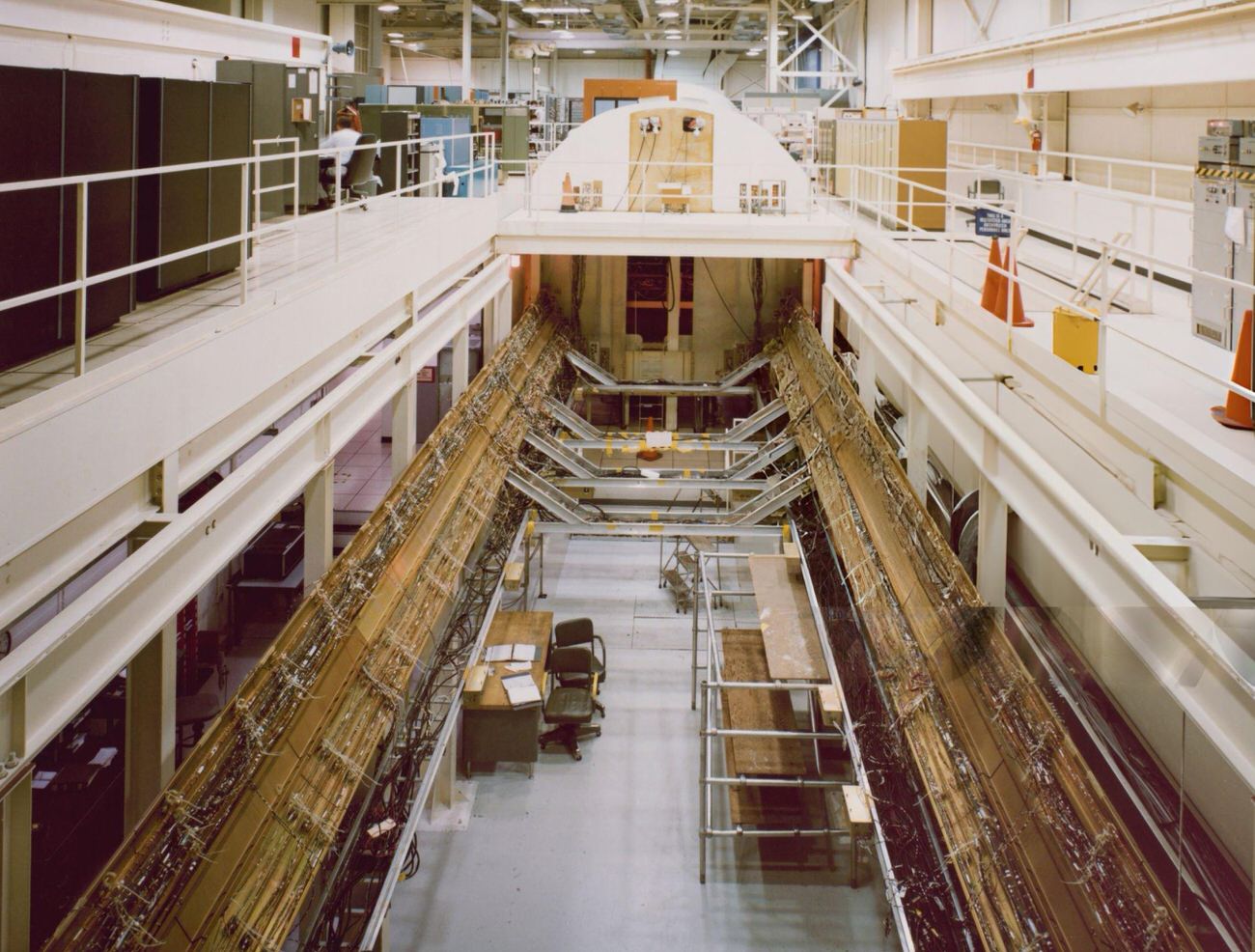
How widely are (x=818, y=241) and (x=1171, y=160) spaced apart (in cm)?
329

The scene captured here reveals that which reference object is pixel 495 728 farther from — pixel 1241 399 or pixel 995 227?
pixel 1241 399

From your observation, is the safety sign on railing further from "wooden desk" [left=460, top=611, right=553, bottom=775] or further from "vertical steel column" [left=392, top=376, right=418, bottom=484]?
"wooden desk" [left=460, top=611, right=553, bottom=775]

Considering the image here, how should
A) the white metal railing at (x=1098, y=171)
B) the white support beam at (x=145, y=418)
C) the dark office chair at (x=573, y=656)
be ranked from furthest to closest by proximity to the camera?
1. the white metal railing at (x=1098, y=171)
2. the dark office chair at (x=573, y=656)
3. the white support beam at (x=145, y=418)

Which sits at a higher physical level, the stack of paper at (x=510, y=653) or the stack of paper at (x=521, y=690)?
the stack of paper at (x=510, y=653)

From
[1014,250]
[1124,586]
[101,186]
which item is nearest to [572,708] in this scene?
[1014,250]

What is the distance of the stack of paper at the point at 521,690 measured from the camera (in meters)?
7.07

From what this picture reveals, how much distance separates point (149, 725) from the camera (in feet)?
13.1

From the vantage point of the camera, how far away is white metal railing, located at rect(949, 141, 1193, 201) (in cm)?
883

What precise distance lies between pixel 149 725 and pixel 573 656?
169 inches

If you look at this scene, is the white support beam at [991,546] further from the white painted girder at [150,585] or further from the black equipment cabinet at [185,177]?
the black equipment cabinet at [185,177]

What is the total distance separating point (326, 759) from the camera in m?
4.45

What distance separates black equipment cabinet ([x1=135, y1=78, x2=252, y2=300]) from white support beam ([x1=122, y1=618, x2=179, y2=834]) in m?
1.76

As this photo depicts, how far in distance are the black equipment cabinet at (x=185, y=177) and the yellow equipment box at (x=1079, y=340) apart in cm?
412

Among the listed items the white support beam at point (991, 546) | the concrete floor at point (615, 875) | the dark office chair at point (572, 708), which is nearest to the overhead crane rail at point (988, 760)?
the white support beam at point (991, 546)
